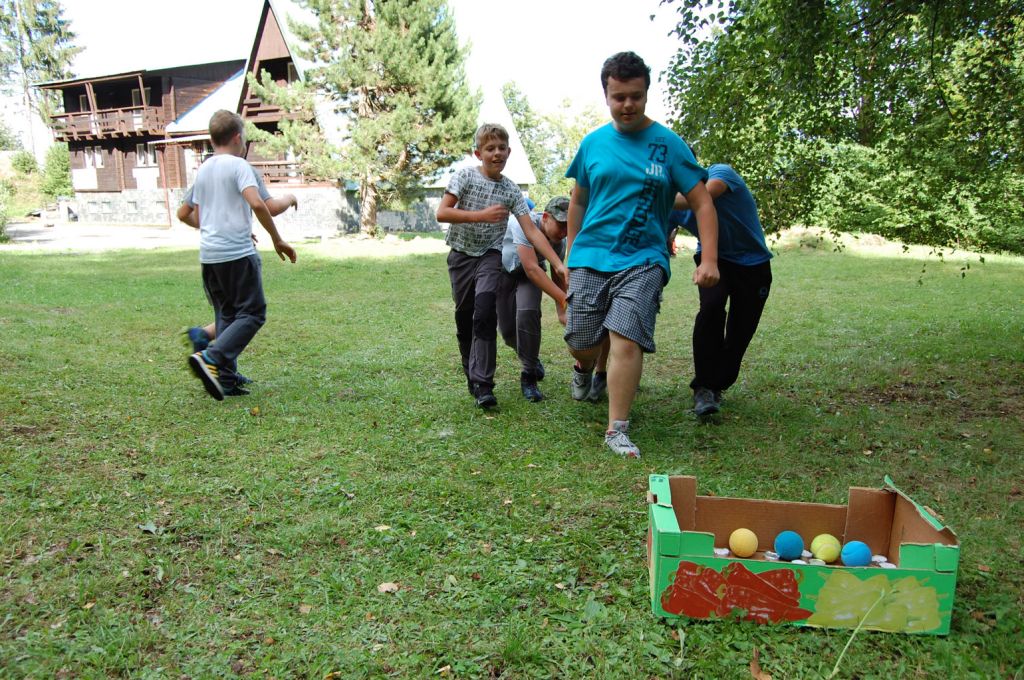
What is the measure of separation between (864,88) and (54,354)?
7.06 meters

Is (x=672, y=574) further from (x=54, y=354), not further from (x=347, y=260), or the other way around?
(x=347, y=260)

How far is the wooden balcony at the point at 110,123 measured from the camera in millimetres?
38969

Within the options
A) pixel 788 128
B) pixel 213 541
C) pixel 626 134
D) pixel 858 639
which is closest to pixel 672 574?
pixel 858 639

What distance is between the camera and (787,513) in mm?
3129

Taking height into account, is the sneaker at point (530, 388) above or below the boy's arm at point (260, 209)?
below

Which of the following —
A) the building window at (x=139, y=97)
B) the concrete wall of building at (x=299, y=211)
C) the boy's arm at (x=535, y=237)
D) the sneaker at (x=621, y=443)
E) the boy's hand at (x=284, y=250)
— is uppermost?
the building window at (x=139, y=97)

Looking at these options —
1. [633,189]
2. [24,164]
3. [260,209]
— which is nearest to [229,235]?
[260,209]

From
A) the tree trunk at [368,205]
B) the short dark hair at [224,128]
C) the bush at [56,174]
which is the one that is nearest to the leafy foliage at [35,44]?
the bush at [56,174]

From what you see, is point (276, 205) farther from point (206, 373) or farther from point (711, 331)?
point (711, 331)

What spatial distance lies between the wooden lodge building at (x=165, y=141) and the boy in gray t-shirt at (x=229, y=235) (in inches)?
1048

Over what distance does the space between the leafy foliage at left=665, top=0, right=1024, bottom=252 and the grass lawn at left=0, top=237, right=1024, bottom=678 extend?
1.49 metres

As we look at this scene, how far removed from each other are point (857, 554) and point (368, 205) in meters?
26.2

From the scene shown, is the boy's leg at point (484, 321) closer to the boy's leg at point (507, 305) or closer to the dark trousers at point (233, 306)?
the boy's leg at point (507, 305)

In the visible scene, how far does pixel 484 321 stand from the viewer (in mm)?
5379
